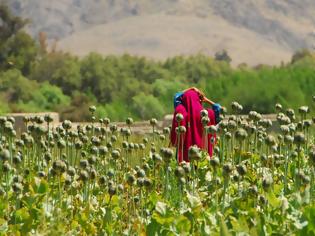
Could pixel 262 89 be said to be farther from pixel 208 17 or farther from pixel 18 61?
pixel 208 17

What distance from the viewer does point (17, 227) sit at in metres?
5.12

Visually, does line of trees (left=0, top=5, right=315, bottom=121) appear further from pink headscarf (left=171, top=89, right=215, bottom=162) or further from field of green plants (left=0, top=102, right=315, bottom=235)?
A: field of green plants (left=0, top=102, right=315, bottom=235)

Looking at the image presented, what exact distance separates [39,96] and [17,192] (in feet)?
96.6

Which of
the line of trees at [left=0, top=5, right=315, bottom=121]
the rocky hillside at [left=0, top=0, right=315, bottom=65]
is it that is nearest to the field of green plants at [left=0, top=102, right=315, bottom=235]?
the line of trees at [left=0, top=5, right=315, bottom=121]

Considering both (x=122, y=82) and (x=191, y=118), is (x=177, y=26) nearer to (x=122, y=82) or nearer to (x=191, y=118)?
(x=122, y=82)

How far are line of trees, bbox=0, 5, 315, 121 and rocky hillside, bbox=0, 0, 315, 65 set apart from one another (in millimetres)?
38911

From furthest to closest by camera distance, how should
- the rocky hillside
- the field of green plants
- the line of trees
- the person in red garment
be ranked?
the rocky hillside → the line of trees → the person in red garment → the field of green plants

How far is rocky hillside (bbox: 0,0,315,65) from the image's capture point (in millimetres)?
100250

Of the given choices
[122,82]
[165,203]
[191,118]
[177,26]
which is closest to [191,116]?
[191,118]

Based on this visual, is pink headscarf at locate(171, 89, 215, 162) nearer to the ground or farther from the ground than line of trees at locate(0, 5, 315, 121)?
nearer to the ground

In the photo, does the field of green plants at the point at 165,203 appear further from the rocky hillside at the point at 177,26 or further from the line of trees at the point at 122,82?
the rocky hillside at the point at 177,26

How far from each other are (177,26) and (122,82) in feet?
221

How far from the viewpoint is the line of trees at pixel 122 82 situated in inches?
884

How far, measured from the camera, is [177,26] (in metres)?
108
